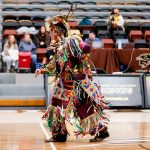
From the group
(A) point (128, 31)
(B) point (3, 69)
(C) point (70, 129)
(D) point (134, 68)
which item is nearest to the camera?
(C) point (70, 129)

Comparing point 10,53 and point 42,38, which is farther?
point 42,38

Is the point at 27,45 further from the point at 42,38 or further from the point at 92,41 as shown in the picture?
the point at 92,41

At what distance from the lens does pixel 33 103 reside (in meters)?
10.8

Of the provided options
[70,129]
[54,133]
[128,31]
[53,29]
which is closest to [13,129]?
[70,129]

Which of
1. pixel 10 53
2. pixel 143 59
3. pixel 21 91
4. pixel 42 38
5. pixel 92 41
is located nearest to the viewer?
pixel 21 91

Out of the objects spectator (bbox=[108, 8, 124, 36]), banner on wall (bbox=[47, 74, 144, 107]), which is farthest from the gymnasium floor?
spectator (bbox=[108, 8, 124, 36])

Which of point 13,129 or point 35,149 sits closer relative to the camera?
point 35,149

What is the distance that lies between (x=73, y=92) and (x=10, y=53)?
8.21 meters

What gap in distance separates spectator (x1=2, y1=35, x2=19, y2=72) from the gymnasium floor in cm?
428

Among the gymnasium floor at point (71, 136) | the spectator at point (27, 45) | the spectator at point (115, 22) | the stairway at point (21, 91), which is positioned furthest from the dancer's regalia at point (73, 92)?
the spectator at point (115, 22)

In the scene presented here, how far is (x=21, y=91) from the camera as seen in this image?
37.5 feet

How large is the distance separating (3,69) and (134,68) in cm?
374

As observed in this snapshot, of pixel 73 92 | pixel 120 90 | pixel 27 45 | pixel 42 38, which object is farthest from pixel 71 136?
pixel 42 38

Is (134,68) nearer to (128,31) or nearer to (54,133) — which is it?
(128,31)
